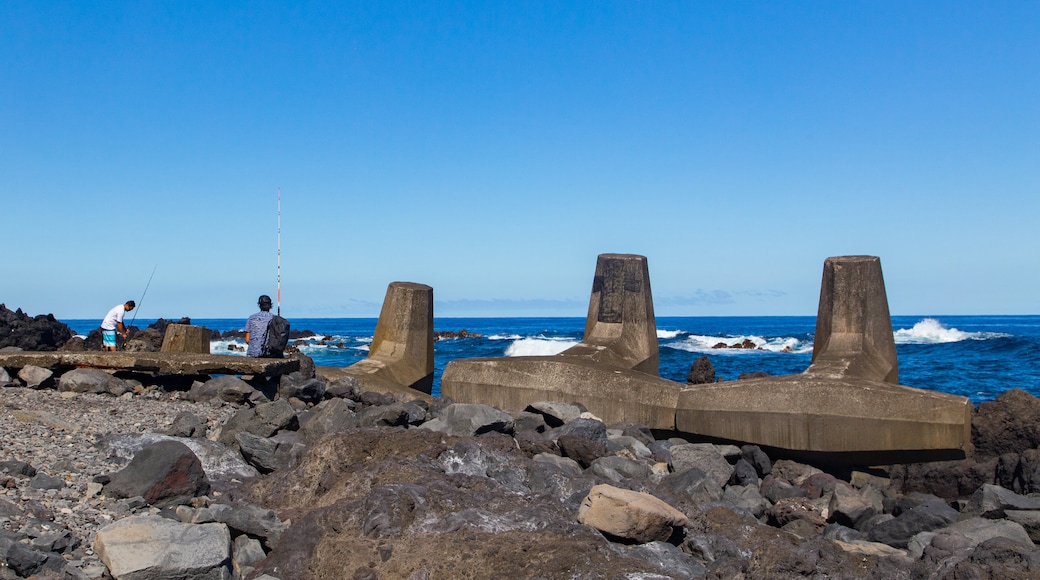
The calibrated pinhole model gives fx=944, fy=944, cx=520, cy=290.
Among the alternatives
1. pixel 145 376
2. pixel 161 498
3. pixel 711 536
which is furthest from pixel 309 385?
pixel 711 536

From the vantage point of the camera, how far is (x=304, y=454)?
A: 621cm

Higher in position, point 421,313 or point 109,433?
point 421,313

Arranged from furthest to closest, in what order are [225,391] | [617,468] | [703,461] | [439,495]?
[225,391], [703,461], [617,468], [439,495]

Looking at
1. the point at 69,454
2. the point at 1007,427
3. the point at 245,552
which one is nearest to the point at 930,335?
the point at 1007,427

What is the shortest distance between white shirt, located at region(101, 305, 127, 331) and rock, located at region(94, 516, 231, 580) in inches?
332

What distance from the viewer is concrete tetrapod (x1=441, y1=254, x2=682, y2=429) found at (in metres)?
9.41

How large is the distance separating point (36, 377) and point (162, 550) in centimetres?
553

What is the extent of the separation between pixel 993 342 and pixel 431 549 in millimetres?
38537

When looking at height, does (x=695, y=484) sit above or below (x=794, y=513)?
above

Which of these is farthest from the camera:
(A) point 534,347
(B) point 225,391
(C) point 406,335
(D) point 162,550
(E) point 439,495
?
(A) point 534,347

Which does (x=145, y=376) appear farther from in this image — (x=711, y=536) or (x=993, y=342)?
(x=993, y=342)

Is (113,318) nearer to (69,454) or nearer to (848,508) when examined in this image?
(69,454)

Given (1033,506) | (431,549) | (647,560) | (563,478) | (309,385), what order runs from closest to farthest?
1. (431,549)
2. (647,560)
3. (563,478)
4. (1033,506)
5. (309,385)

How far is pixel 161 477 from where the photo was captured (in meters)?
5.36
